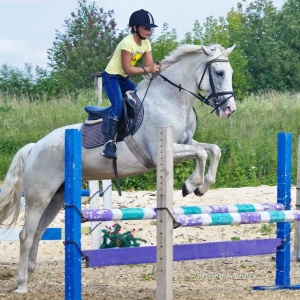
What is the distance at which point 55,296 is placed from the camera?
22.8 ft

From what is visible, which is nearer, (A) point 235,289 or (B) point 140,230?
(A) point 235,289

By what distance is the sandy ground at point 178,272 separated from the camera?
7.06 metres

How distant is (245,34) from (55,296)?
108 feet

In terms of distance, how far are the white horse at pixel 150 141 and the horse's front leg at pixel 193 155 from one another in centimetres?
2

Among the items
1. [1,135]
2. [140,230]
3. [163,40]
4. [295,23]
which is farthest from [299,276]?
[295,23]

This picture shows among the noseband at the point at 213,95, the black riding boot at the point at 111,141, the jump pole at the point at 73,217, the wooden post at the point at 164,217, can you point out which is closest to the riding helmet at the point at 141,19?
the noseband at the point at 213,95

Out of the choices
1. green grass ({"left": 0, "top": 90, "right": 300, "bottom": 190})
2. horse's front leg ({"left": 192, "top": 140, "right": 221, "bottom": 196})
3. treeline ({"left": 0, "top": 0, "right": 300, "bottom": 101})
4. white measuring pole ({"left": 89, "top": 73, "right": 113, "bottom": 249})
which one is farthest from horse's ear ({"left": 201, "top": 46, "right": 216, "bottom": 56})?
treeline ({"left": 0, "top": 0, "right": 300, "bottom": 101})

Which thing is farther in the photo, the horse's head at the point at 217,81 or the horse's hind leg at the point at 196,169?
the horse's head at the point at 217,81

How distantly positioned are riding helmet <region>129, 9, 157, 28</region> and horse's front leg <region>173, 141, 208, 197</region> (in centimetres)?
114

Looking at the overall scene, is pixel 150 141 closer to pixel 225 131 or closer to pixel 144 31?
pixel 144 31

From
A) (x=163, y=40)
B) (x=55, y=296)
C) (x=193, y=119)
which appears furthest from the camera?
(x=163, y=40)

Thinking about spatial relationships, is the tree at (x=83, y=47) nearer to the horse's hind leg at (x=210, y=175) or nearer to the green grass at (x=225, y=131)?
the green grass at (x=225, y=131)

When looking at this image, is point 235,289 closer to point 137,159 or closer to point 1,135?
point 137,159

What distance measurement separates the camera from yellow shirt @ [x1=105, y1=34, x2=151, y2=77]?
736cm
